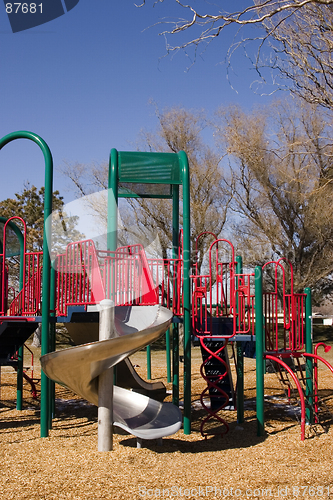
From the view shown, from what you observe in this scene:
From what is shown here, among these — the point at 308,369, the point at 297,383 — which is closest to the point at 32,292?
the point at 297,383

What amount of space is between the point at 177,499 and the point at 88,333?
14.3ft

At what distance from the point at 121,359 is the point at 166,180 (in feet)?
12.6

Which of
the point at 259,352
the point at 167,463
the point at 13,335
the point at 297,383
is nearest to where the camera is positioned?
the point at 167,463

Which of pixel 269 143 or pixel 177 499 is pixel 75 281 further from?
pixel 269 143

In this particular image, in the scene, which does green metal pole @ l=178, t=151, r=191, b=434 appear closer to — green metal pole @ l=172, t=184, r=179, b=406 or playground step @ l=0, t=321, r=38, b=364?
green metal pole @ l=172, t=184, r=179, b=406

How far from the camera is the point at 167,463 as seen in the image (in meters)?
6.12

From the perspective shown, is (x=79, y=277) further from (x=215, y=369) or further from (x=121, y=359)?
(x=215, y=369)

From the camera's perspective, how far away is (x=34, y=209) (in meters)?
26.9

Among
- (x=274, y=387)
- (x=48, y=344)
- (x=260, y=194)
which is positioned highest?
(x=260, y=194)

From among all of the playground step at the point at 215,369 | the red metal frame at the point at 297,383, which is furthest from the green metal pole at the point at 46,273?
the red metal frame at the point at 297,383

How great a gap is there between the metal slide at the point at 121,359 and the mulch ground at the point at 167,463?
0.36 meters

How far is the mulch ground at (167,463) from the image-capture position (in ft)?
16.2

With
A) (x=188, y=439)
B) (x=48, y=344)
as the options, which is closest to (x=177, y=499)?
(x=188, y=439)

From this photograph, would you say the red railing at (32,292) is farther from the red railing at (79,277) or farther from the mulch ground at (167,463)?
the mulch ground at (167,463)
